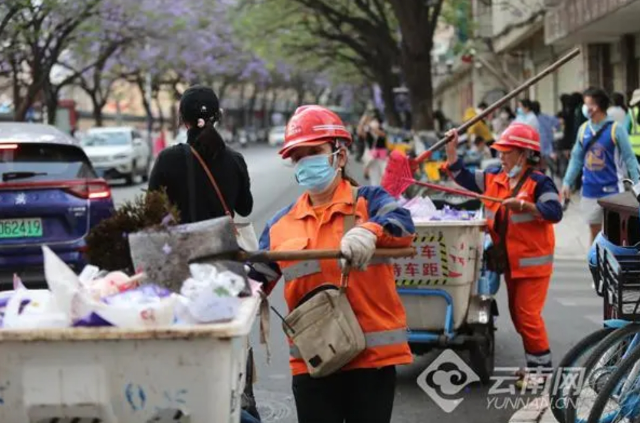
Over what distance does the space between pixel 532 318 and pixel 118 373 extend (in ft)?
13.6

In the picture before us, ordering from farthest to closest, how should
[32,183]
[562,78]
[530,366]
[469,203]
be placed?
[562,78] < [32,183] < [469,203] < [530,366]

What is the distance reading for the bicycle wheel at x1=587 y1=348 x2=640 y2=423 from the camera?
464 cm

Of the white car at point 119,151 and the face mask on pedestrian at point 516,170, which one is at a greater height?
the face mask on pedestrian at point 516,170

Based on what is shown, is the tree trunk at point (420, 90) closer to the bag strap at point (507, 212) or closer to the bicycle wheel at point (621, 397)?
the bag strap at point (507, 212)

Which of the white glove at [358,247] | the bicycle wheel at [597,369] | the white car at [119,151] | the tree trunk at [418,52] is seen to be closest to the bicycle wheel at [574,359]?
the bicycle wheel at [597,369]

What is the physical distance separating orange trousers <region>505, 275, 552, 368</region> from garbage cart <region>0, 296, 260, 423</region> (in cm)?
398

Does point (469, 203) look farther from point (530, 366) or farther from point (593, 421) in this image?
point (593, 421)

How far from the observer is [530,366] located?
6.62 m

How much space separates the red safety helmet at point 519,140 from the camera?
21.7 ft

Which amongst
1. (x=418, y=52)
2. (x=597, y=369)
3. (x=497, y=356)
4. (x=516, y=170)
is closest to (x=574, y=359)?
(x=597, y=369)

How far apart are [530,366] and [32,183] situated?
14.4ft

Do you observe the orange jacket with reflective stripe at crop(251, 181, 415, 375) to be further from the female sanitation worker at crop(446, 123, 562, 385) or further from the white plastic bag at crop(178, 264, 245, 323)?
the female sanitation worker at crop(446, 123, 562, 385)

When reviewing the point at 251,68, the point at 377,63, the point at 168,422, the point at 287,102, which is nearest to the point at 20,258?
the point at 168,422

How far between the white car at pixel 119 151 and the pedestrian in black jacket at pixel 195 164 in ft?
77.8
